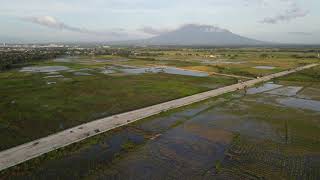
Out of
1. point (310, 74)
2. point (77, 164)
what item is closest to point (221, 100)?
point (77, 164)

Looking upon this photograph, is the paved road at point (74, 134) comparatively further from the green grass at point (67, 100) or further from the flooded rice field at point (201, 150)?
the green grass at point (67, 100)

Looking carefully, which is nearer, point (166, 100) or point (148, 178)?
point (148, 178)

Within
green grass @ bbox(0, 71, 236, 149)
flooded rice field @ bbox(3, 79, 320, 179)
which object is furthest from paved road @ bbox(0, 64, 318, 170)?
green grass @ bbox(0, 71, 236, 149)

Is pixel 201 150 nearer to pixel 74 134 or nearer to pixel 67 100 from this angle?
pixel 74 134

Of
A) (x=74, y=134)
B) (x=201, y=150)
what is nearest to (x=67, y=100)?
(x=74, y=134)

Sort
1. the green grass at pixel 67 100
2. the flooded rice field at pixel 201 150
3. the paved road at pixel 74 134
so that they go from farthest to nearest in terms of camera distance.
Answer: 1. the green grass at pixel 67 100
2. the paved road at pixel 74 134
3. the flooded rice field at pixel 201 150

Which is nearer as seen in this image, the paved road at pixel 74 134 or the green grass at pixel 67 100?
the paved road at pixel 74 134

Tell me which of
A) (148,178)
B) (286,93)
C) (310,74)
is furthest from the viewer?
(310,74)

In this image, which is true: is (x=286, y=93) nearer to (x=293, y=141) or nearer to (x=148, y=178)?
(x=293, y=141)

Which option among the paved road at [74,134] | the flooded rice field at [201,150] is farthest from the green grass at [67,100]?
the flooded rice field at [201,150]
